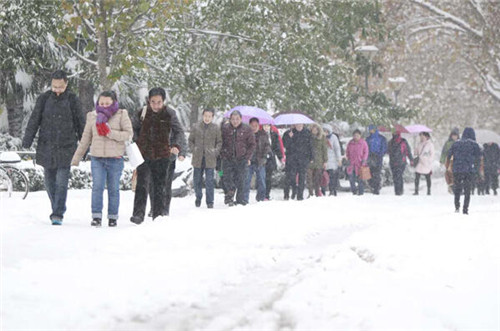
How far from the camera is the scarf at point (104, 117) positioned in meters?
9.49

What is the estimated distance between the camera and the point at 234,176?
14586 mm

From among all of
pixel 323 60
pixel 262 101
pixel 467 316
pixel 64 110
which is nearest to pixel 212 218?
pixel 64 110

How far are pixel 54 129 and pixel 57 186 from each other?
0.67 metres

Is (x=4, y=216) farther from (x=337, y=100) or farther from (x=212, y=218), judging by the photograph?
(x=337, y=100)

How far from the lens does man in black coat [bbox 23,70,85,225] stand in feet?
31.2

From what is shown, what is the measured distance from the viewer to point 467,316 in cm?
585

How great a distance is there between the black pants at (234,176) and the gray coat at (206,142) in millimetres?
816

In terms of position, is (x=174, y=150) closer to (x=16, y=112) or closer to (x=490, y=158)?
(x=16, y=112)

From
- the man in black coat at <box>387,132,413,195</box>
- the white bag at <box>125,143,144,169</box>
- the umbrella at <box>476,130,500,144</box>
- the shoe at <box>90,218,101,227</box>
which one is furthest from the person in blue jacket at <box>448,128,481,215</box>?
the umbrella at <box>476,130,500,144</box>

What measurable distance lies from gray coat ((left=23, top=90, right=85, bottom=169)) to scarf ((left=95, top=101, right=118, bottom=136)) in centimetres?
29

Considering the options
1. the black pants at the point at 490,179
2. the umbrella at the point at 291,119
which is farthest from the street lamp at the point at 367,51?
the umbrella at the point at 291,119

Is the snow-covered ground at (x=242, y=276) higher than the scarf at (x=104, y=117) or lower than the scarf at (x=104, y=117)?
lower

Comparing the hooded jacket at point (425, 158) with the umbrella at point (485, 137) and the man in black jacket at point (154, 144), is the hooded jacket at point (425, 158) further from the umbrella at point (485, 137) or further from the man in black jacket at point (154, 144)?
the man in black jacket at point (154, 144)

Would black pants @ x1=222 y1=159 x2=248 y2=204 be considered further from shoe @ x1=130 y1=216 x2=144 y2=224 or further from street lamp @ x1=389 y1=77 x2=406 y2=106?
street lamp @ x1=389 y1=77 x2=406 y2=106
